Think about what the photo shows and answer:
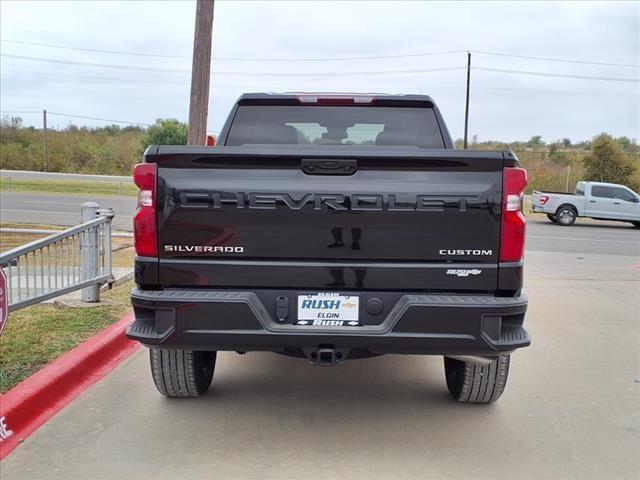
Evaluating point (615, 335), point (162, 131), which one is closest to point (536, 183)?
point (162, 131)

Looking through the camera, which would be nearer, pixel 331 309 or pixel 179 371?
pixel 331 309

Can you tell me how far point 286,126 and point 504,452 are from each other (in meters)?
2.79

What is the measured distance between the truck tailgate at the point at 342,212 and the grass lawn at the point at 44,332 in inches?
79.7

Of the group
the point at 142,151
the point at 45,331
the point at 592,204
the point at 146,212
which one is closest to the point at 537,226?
the point at 592,204

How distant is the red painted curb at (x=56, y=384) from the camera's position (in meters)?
3.80

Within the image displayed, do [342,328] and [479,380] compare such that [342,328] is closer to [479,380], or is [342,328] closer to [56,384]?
[479,380]

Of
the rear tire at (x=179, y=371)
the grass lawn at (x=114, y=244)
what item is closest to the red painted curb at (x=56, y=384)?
the rear tire at (x=179, y=371)

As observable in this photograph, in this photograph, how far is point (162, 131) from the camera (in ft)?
147

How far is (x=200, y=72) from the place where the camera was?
382 inches

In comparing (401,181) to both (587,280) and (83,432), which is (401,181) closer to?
(83,432)

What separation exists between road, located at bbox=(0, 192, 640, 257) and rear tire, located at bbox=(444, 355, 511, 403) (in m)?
10.8

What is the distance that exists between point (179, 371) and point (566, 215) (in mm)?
20899

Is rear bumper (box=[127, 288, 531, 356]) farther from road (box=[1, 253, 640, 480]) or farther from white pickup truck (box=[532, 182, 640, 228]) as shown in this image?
white pickup truck (box=[532, 182, 640, 228])

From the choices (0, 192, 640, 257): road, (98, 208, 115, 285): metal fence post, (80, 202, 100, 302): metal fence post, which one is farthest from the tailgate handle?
(0, 192, 640, 257): road
